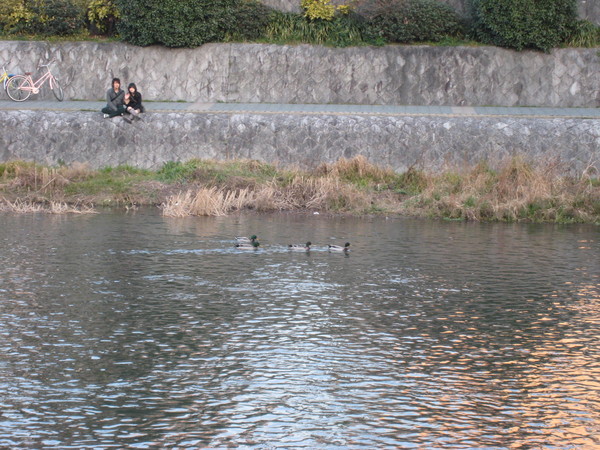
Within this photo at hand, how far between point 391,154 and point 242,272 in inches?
506

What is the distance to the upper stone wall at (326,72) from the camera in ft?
115

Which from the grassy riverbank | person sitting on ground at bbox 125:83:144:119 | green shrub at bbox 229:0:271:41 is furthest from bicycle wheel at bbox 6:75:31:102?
the grassy riverbank

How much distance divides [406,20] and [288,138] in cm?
844

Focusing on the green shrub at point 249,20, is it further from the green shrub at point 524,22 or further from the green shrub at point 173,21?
the green shrub at point 524,22

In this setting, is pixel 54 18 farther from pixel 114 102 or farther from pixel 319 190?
pixel 319 190

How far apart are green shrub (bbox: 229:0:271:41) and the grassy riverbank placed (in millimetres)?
9626

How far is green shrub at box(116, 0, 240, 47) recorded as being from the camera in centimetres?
3528

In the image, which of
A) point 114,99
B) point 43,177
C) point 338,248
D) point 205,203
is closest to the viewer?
point 338,248

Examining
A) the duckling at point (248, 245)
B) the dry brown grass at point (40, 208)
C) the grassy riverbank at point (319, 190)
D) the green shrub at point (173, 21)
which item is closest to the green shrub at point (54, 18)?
the green shrub at point (173, 21)

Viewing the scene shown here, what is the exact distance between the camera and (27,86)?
35.1 m

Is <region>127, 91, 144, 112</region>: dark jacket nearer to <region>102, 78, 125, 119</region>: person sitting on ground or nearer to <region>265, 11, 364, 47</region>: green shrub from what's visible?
<region>102, 78, 125, 119</region>: person sitting on ground

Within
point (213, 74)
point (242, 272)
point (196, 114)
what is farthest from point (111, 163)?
point (242, 272)

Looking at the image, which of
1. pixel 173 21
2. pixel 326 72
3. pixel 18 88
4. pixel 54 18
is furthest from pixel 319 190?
pixel 54 18

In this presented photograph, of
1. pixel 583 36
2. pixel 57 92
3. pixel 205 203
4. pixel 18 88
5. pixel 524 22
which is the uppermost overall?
pixel 524 22
